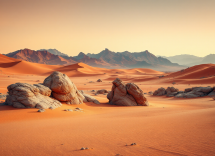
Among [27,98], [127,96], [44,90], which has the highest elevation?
[44,90]

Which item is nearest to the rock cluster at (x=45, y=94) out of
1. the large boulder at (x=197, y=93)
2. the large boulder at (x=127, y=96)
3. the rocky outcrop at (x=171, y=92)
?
the large boulder at (x=127, y=96)

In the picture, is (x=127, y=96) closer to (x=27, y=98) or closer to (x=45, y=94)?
(x=45, y=94)

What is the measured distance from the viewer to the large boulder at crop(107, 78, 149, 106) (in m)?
12.4

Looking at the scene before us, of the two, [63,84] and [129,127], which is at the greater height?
[63,84]

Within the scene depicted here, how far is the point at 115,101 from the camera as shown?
1266cm

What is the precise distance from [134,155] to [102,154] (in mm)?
675

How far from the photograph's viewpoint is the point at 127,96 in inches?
500

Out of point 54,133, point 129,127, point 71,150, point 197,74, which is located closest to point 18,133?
point 54,133

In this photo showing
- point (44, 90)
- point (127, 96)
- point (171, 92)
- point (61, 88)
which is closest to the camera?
point (44, 90)

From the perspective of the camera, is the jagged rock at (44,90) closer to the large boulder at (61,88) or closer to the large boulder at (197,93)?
the large boulder at (61,88)

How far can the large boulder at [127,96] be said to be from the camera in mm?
12398

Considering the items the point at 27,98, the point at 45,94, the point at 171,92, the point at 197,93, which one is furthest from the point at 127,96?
the point at 171,92

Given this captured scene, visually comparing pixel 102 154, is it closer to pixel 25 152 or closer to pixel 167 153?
pixel 167 153

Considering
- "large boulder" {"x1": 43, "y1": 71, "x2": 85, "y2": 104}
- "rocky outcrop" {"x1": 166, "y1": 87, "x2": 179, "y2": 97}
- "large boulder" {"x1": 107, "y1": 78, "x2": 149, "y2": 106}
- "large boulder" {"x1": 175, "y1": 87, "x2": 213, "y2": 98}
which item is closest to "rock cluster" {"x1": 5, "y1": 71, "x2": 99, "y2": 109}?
"large boulder" {"x1": 43, "y1": 71, "x2": 85, "y2": 104}
